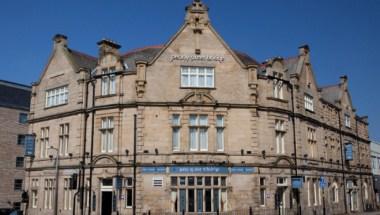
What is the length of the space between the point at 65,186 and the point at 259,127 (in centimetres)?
1746

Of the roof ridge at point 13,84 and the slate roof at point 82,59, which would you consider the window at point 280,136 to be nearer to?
the slate roof at point 82,59

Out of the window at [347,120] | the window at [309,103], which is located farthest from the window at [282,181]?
the window at [347,120]

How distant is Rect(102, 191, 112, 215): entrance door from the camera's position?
103ft

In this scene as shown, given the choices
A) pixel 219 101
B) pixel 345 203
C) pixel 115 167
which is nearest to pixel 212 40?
pixel 219 101

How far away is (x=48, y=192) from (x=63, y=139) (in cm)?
505

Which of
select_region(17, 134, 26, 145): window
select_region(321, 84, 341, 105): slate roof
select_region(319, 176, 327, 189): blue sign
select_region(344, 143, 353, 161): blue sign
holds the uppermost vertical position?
select_region(321, 84, 341, 105): slate roof

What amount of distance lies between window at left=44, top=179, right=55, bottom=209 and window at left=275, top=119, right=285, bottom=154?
2028 cm

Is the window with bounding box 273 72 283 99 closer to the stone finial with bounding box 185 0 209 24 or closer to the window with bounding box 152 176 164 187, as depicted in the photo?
the stone finial with bounding box 185 0 209 24

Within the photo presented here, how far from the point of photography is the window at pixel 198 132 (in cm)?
3077

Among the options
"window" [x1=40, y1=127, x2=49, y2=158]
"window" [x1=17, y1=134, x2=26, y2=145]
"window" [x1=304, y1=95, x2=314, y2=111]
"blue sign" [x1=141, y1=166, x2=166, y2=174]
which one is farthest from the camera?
"window" [x1=17, y1=134, x2=26, y2=145]

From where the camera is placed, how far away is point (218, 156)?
3038 cm

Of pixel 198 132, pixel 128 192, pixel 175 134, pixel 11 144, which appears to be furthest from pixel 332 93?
pixel 11 144

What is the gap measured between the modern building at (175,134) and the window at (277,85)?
0.09 metres

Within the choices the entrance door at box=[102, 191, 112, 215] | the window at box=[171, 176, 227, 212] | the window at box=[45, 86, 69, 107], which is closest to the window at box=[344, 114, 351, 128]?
the window at box=[171, 176, 227, 212]
